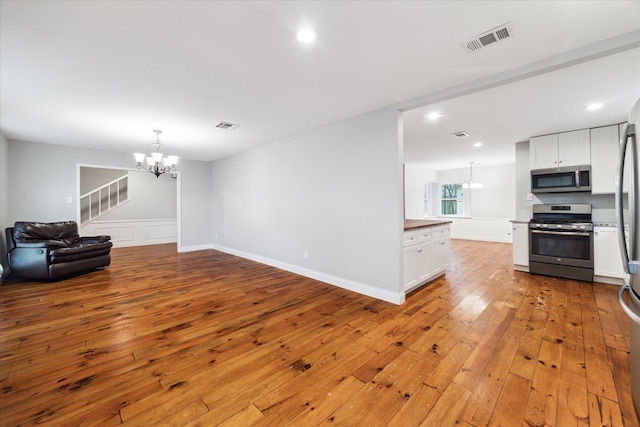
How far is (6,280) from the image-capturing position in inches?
169

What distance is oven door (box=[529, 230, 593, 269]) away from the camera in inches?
159

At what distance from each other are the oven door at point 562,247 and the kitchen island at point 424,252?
1.52 meters

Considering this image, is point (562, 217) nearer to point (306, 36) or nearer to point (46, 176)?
point (306, 36)

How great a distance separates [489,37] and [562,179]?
3.88 metres

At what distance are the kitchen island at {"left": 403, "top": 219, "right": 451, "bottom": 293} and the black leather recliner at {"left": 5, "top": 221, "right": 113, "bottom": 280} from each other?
220 inches

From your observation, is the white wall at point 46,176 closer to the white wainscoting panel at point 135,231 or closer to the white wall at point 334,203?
the white wainscoting panel at point 135,231

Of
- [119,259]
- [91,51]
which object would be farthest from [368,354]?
[119,259]

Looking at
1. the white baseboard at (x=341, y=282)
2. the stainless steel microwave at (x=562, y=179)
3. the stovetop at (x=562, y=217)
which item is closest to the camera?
the white baseboard at (x=341, y=282)

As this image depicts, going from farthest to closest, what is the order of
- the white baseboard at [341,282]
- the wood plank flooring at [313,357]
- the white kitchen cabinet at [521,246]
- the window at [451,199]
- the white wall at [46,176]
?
the window at [451,199] < the white wall at [46,176] < the white kitchen cabinet at [521,246] < the white baseboard at [341,282] < the wood plank flooring at [313,357]

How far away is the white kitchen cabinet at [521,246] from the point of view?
4.64 meters

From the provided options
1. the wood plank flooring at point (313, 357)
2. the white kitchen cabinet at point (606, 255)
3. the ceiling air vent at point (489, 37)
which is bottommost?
the wood plank flooring at point (313, 357)

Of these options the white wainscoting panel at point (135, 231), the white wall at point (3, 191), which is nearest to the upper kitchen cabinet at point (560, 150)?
the white wall at point (3, 191)

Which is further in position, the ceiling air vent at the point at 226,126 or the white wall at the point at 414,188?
the white wall at the point at 414,188

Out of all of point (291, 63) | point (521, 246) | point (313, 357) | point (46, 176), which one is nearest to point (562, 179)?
point (521, 246)
